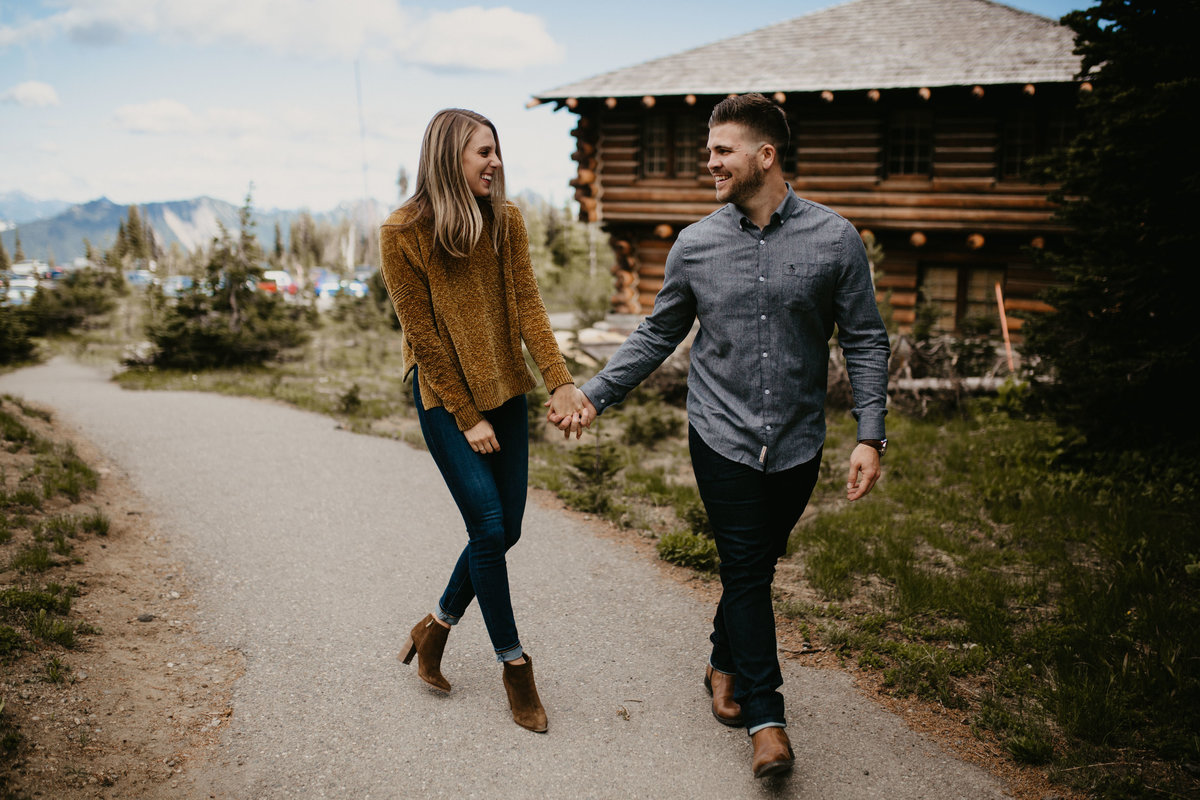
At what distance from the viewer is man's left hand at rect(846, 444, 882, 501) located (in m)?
3.15

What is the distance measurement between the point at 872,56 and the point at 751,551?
1467 cm

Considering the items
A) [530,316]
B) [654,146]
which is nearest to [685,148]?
[654,146]

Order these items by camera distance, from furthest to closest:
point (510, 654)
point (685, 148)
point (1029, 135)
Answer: point (685, 148) → point (1029, 135) → point (510, 654)

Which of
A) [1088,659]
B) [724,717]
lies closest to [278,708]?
[724,717]

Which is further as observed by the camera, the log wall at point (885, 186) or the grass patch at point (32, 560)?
the log wall at point (885, 186)

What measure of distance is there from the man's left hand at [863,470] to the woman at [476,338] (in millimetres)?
1180

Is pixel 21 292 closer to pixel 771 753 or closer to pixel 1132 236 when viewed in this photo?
pixel 1132 236

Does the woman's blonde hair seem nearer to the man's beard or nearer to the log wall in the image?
the man's beard

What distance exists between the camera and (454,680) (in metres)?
3.97

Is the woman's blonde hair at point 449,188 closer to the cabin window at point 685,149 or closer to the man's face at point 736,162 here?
the man's face at point 736,162

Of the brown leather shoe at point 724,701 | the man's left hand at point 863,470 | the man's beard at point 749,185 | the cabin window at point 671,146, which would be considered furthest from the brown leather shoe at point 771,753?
the cabin window at point 671,146

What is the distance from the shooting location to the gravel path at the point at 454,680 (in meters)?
Answer: 3.21

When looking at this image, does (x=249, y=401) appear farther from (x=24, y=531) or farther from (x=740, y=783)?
(x=740, y=783)

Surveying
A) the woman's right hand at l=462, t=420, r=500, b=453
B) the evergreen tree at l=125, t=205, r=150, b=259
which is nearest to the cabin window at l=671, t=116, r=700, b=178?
the woman's right hand at l=462, t=420, r=500, b=453
